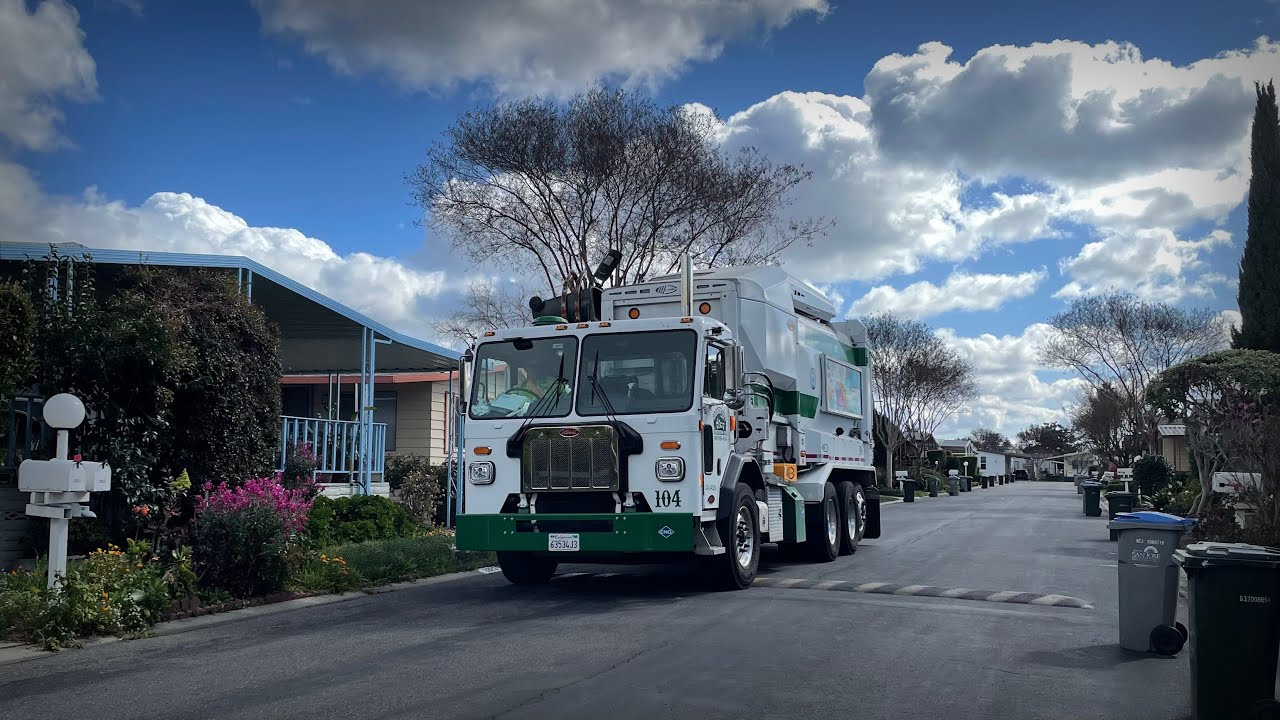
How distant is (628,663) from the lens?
24.5 ft

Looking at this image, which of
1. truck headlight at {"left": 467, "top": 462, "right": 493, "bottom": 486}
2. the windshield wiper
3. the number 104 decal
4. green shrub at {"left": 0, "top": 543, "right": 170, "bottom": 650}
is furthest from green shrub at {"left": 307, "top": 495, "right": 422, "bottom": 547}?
the number 104 decal

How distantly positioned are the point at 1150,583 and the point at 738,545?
→ 15.1 feet

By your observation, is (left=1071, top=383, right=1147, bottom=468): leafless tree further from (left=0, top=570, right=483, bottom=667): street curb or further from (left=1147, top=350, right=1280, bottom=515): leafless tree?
(left=0, top=570, right=483, bottom=667): street curb

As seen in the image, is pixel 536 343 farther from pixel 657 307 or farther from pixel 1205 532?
pixel 1205 532

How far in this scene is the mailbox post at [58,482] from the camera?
9086 mm

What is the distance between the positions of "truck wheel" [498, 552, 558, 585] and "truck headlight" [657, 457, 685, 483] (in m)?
2.63

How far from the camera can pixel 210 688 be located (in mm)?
6742

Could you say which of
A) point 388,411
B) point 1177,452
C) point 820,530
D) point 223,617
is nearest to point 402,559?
point 223,617

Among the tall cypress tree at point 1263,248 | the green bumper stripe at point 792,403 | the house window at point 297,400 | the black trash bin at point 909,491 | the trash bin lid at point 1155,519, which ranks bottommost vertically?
the black trash bin at point 909,491

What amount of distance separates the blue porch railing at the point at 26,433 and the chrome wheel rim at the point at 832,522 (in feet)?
33.6

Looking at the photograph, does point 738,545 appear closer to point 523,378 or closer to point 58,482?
point 523,378

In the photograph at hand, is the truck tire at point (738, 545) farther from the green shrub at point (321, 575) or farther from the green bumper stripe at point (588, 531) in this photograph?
the green shrub at point (321, 575)

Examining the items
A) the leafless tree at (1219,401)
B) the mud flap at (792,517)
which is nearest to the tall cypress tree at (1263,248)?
the leafless tree at (1219,401)

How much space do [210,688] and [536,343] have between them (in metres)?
5.72
